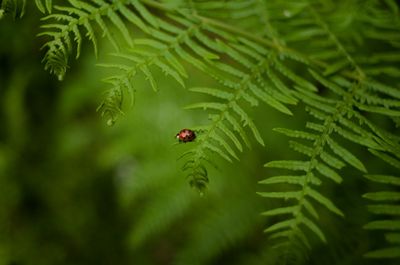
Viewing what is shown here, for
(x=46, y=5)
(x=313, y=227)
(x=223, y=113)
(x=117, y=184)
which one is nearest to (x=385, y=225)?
(x=313, y=227)

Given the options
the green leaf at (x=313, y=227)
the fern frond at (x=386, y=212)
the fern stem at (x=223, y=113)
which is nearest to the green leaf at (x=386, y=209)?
the fern frond at (x=386, y=212)

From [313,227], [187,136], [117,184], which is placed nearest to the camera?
[313,227]

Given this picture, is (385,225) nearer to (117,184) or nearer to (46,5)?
(46,5)

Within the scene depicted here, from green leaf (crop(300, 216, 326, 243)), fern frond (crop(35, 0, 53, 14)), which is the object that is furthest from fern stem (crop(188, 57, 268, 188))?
fern frond (crop(35, 0, 53, 14))

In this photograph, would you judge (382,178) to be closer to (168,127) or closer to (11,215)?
(168,127)

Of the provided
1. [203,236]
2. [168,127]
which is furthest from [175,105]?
[203,236]

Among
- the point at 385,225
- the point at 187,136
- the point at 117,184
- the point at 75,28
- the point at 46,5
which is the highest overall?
the point at 117,184

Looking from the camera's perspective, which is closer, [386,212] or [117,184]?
[386,212]

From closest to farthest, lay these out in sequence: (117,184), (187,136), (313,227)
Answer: (313,227) < (187,136) < (117,184)

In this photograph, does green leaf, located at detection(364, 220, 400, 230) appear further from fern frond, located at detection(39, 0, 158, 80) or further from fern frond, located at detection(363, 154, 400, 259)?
fern frond, located at detection(39, 0, 158, 80)
